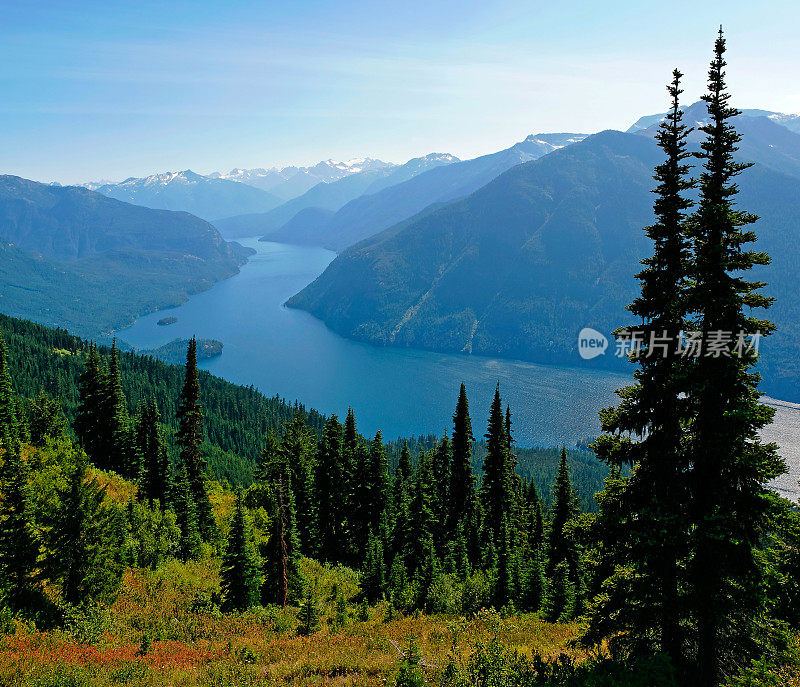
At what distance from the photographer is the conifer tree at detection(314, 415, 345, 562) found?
57375 millimetres

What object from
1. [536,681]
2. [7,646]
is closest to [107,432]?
[7,646]

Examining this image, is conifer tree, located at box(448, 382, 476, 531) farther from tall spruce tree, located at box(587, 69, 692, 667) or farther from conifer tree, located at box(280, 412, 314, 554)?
tall spruce tree, located at box(587, 69, 692, 667)

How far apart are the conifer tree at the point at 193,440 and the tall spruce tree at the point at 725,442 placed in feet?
141

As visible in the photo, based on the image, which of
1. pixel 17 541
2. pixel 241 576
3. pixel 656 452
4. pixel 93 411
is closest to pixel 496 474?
pixel 241 576

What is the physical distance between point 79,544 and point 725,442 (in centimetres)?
2483

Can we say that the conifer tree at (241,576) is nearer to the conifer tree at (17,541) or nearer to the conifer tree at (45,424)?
the conifer tree at (17,541)

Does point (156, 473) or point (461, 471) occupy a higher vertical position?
point (461, 471)

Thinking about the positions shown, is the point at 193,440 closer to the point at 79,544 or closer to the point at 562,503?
the point at 79,544

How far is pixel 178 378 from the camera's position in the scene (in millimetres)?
182750

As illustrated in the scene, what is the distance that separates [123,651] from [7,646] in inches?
132

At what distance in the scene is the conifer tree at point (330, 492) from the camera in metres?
57.4

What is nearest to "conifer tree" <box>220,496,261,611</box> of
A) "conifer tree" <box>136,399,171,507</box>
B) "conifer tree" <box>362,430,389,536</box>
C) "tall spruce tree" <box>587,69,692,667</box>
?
"tall spruce tree" <box>587,69,692,667</box>

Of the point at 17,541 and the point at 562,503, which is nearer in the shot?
the point at 17,541

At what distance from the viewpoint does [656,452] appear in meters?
15.8
